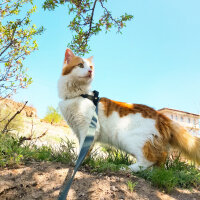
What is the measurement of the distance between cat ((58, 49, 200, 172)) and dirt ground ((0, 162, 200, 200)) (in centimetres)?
60

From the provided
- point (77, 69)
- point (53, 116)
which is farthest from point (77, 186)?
point (53, 116)

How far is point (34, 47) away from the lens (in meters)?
5.85

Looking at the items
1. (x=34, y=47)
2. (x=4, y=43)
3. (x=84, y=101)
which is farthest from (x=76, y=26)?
(x=84, y=101)

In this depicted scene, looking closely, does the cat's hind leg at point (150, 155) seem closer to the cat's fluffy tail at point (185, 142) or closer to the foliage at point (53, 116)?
the cat's fluffy tail at point (185, 142)

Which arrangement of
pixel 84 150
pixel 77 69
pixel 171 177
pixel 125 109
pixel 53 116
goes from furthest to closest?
pixel 53 116 < pixel 125 109 < pixel 77 69 < pixel 171 177 < pixel 84 150

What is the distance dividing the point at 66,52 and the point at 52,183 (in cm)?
230

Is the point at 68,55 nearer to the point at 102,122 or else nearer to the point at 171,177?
the point at 102,122

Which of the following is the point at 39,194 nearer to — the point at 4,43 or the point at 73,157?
the point at 73,157

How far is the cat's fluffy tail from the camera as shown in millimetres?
3303

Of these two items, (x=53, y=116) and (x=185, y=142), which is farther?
(x=53, y=116)

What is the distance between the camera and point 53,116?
12.6 meters

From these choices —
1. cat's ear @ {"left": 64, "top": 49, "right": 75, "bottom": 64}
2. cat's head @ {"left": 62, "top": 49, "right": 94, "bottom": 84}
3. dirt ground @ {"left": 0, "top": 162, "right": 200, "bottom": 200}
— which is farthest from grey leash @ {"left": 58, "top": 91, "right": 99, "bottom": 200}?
cat's ear @ {"left": 64, "top": 49, "right": 75, "bottom": 64}

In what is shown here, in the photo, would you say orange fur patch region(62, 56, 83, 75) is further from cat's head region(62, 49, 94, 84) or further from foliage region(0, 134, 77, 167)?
foliage region(0, 134, 77, 167)

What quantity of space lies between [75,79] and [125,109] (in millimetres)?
1004
